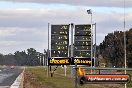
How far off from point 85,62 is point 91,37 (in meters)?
3.87

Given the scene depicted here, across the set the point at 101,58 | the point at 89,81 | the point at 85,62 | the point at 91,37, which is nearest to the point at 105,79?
the point at 89,81

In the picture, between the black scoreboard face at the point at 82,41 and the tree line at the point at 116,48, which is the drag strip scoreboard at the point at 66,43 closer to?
the black scoreboard face at the point at 82,41

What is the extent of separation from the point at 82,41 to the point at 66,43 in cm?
195

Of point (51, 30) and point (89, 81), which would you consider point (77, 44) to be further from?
point (89, 81)

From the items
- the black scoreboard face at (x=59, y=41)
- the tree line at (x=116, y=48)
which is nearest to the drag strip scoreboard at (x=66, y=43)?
the black scoreboard face at (x=59, y=41)

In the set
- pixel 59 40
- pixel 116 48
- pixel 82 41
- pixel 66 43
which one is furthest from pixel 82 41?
pixel 116 48

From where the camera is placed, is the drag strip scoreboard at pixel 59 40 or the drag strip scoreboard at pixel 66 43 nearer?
the drag strip scoreboard at pixel 66 43

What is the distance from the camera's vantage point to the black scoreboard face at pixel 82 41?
49.2 meters

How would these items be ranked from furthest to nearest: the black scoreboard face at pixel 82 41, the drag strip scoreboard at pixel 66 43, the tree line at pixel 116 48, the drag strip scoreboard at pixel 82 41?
the tree line at pixel 116 48 < the black scoreboard face at pixel 82 41 < the drag strip scoreboard at pixel 82 41 < the drag strip scoreboard at pixel 66 43

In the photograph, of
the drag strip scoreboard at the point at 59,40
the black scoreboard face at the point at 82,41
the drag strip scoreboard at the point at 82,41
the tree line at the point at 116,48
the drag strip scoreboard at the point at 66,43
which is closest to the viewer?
the drag strip scoreboard at the point at 66,43

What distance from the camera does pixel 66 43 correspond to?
50750 mm

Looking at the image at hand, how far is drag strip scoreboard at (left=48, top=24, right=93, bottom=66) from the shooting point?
48269mm

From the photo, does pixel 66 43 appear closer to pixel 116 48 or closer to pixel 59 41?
pixel 59 41

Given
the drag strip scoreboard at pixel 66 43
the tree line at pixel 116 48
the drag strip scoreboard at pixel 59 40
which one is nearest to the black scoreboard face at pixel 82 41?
the drag strip scoreboard at pixel 66 43
